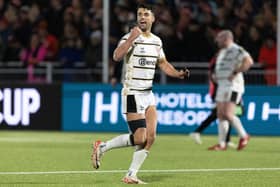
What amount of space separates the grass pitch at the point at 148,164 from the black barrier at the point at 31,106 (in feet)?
5.00

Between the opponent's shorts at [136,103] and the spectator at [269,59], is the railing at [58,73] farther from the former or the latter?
the opponent's shorts at [136,103]

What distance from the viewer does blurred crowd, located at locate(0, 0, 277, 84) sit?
81.7 ft

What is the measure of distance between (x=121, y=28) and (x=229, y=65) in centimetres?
682

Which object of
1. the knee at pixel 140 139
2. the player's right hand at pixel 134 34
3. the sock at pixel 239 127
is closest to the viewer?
the player's right hand at pixel 134 34

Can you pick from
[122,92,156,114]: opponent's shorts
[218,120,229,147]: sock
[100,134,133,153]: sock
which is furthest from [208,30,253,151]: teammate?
[122,92,156,114]: opponent's shorts

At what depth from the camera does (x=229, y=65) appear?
63.8ft

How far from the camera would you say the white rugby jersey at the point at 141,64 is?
13.0m

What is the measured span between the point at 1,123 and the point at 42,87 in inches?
50.0

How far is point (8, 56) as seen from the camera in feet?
86.2

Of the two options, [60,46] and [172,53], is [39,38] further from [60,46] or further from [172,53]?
[172,53]

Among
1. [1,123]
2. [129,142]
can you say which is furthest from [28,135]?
[129,142]

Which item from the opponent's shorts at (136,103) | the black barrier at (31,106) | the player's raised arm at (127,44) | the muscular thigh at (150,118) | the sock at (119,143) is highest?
the player's raised arm at (127,44)

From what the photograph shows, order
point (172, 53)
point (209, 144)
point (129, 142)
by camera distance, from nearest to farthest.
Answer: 1. point (129, 142)
2. point (209, 144)
3. point (172, 53)

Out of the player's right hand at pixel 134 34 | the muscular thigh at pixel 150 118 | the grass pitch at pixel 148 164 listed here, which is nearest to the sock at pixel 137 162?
the grass pitch at pixel 148 164
